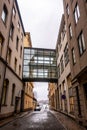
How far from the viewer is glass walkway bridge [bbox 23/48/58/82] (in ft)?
102

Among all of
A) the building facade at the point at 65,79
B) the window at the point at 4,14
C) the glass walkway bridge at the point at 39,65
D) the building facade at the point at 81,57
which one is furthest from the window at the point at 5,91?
the glass walkway bridge at the point at 39,65

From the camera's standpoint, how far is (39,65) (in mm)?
32531

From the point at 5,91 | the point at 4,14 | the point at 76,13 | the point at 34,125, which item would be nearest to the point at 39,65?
the point at 5,91

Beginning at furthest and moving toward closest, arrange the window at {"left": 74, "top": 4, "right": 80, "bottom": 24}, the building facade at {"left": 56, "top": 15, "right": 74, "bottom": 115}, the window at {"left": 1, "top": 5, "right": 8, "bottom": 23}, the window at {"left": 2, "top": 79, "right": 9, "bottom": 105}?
the building facade at {"left": 56, "top": 15, "right": 74, "bottom": 115} → the window at {"left": 2, "top": 79, "right": 9, "bottom": 105} → the window at {"left": 1, "top": 5, "right": 8, "bottom": 23} → the window at {"left": 74, "top": 4, "right": 80, "bottom": 24}

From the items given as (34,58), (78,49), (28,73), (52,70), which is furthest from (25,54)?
(78,49)

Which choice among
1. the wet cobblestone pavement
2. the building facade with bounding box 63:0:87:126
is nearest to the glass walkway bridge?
the wet cobblestone pavement

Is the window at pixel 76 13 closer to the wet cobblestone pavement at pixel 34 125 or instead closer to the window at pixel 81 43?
the window at pixel 81 43

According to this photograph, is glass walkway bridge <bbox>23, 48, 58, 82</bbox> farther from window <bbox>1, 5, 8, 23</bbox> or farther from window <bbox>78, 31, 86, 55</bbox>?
window <bbox>78, 31, 86, 55</bbox>

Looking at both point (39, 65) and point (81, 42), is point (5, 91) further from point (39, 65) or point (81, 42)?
point (39, 65)

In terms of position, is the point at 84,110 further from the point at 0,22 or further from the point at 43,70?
the point at 43,70

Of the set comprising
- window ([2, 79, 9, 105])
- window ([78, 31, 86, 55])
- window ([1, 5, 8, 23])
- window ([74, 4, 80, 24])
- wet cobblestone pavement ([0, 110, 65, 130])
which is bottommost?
wet cobblestone pavement ([0, 110, 65, 130])

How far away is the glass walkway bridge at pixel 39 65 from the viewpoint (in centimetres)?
3094

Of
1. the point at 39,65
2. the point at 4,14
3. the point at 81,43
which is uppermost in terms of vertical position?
the point at 4,14

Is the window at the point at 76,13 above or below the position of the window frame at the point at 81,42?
above
